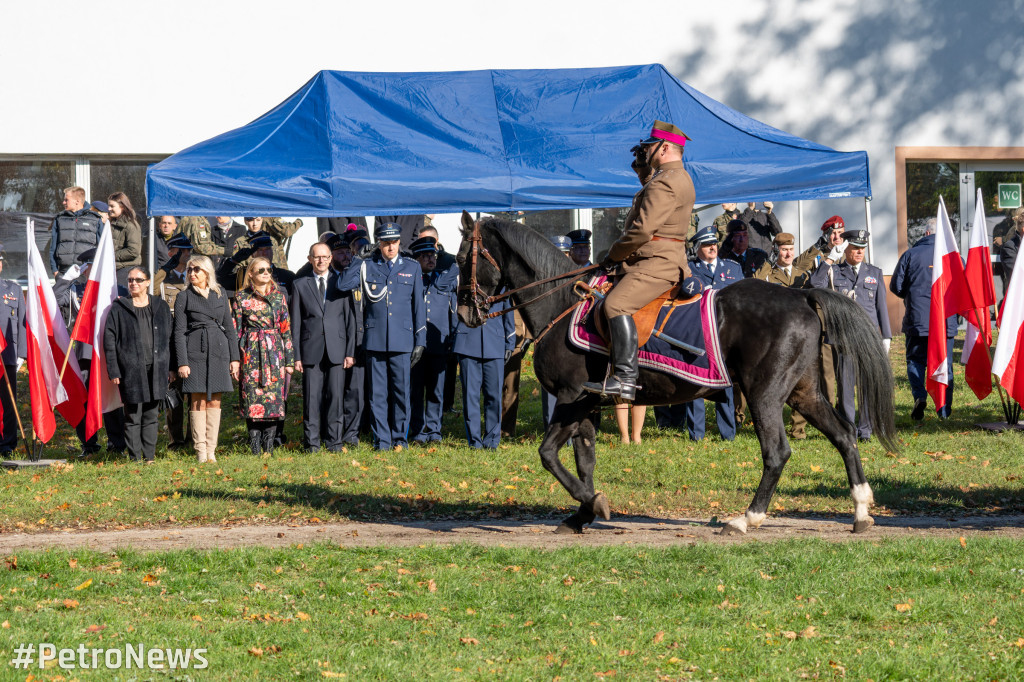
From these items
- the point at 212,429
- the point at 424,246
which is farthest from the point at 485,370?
the point at 212,429

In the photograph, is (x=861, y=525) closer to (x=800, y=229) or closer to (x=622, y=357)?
(x=622, y=357)

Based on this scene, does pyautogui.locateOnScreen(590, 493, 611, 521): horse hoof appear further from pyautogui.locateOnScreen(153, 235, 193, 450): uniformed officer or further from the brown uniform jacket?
pyautogui.locateOnScreen(153, 235, 193, 450): uniformed officer

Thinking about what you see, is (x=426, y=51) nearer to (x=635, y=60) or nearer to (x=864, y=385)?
(x=635, y=60)

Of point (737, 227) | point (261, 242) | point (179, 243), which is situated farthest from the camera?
point (737, 227)

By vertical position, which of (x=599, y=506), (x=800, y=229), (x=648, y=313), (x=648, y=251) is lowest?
(x=599, y=506)

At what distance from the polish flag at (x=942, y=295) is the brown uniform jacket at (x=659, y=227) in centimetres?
510

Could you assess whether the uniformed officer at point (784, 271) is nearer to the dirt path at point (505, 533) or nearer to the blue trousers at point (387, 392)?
the blue trousers at point (387, 392)

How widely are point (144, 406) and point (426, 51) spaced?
889cm

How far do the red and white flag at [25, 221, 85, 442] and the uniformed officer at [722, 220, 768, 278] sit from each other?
7.64 m

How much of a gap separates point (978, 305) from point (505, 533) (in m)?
6.61

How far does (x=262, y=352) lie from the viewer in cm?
1268

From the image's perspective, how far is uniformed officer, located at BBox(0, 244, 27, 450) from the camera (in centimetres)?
1283

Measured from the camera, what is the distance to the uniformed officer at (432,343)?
44.4 ft

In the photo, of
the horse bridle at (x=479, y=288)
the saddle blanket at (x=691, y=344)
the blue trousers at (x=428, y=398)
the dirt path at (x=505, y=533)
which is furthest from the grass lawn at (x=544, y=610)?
the blue trousers at (x=428, y=398)
